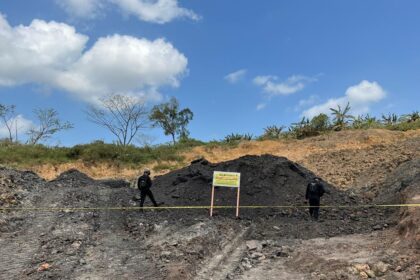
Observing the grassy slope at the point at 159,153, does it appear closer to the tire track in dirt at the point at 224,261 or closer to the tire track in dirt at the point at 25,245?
the tire track in dirt at the point at 25,245

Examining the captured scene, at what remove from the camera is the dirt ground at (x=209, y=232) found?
9.41 m

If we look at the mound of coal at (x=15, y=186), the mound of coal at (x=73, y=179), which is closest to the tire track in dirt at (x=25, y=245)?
the mound of coal at (x=15, y=186)

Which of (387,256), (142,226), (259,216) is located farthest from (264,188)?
(387,256)

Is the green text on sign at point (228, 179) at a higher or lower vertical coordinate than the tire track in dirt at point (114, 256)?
higher

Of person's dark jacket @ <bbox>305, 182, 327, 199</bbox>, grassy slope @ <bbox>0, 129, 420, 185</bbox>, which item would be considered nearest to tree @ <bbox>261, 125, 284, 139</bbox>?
grassy slope @ <bbox>0, 129, 420, 185</bbox>

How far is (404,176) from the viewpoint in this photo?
18.7m

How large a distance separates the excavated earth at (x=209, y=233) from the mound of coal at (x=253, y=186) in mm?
39

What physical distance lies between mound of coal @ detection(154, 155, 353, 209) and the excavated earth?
4cm

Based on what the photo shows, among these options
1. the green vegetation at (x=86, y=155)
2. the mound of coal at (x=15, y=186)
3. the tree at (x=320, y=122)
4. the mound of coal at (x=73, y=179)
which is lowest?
the mound of coal at (x=15, y=186)

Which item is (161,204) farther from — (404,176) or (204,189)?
(404,176)

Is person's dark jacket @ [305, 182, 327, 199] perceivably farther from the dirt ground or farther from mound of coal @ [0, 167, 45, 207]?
mound of coal @ [0, 167, 45, 207]

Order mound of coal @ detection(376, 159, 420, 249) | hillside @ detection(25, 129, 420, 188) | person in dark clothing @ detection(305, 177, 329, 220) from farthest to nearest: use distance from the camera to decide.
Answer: hillside @ detection(25, 129, 420, 188)
person in dark clothing @ detection(305, 177, 329, 220)
mound of coal @ detection(376, 159, 420, 249)

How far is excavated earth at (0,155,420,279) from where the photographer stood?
9.41 meters

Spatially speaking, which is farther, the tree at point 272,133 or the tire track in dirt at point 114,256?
the tree at point 272,133
